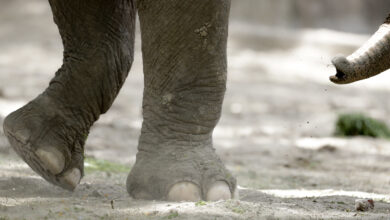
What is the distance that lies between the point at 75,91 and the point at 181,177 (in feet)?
2.33

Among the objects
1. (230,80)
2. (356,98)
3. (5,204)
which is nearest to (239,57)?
(230,80)

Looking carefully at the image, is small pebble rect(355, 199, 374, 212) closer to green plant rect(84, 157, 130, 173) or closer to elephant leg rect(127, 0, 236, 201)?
elephant leg rect(127, 0, 236, 201)

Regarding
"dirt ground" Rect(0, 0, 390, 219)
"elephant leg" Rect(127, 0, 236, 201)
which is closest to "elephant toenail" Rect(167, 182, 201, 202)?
"elephant leg" Rect(127, 0, 236, 201)

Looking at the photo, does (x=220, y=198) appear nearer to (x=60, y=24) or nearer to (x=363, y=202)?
(x=363, y=202)

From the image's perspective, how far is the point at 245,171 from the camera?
191 inches

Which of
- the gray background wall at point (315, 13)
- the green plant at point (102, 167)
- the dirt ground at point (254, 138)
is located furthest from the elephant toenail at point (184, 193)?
the gray background wall at point (315, 13)

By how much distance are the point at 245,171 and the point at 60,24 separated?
5.28ft

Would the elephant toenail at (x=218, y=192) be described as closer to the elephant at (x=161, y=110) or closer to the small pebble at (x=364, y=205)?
the elephant at (x=161, y=110)

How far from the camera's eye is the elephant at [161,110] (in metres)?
3.18

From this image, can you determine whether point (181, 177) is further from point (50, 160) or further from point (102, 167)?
point (102, 167)

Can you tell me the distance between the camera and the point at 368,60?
2.93m

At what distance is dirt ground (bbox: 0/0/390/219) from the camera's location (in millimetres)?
2877

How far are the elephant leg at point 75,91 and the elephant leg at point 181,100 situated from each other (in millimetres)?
290

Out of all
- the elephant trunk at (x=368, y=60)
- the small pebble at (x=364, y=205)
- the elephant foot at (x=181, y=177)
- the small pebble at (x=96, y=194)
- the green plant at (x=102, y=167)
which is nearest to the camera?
the elephant trunk at (x=368, y=60)
